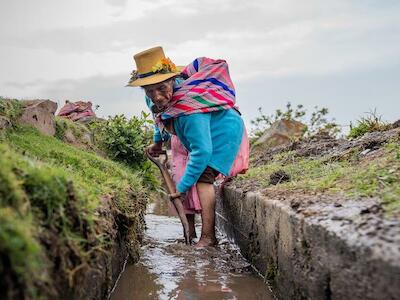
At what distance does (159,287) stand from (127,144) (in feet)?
15.2

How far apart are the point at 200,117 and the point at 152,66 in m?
0.67

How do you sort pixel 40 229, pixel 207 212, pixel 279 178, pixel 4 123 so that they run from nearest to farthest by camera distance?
1. pixel 40 229
2. pixel 279 178
3. pixel 207 212
4. pixel 4 123

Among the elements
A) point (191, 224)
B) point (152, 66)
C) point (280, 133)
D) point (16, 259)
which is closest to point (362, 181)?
point (16, 259)

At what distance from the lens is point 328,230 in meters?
2.33

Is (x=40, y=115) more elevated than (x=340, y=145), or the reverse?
(x=40, y=115)

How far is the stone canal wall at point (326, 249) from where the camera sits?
185 centimetres

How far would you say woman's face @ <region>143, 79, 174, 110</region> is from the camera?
15.4 feet

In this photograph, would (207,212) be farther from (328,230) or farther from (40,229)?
(40,229)

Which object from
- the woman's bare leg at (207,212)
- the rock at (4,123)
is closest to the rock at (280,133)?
the woman's bare leg at (207,212)

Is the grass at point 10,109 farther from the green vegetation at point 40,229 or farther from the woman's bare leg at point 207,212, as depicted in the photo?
the green vegetation at point 40,229

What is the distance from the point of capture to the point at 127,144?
7984 millimetres

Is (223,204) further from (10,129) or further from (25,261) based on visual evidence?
(25,261)

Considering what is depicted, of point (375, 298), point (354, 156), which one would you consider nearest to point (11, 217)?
point (375, 298)

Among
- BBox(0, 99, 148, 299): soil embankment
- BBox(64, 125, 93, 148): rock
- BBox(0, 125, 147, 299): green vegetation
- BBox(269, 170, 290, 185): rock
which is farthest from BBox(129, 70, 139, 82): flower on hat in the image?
BBox(64, 125, 93, 148): rock
